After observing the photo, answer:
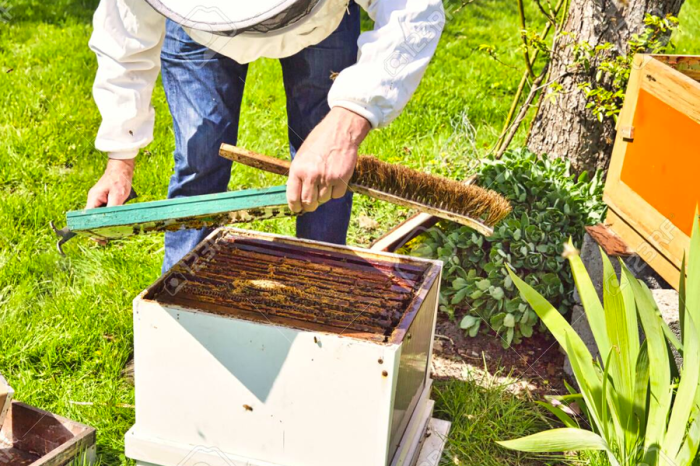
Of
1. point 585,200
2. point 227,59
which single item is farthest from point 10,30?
point 585,200

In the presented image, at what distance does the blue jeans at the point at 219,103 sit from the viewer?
7.69 feet

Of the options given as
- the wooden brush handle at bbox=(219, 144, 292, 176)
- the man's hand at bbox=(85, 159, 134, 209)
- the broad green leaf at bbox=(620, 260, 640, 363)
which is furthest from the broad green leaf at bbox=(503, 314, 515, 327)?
the man's hand at bbox=(85, 159, 134, 209)

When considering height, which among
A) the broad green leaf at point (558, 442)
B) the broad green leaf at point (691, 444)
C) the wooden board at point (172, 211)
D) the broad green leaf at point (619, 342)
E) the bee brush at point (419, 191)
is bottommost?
the broad green leaf at point (558, 442)

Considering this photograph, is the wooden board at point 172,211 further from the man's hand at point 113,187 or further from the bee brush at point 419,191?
the man's hand at point 113,187

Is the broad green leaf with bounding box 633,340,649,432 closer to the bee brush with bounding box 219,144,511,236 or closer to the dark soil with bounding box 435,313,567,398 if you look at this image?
the bee brush with bounding box 219,144,511,236

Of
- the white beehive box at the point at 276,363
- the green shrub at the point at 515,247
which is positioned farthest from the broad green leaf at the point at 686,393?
the green shrub at the point at 515,247

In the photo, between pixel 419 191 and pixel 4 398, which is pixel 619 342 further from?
pixel 4 398

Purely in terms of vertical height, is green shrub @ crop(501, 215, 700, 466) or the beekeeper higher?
the beekeeper

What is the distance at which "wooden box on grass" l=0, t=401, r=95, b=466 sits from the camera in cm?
196

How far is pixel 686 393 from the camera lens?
1.69 meters

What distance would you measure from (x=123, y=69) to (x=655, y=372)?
1728mm

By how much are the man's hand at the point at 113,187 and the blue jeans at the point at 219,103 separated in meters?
0.32

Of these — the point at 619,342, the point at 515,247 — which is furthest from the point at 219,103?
the point at 619,342

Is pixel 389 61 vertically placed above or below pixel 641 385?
above
